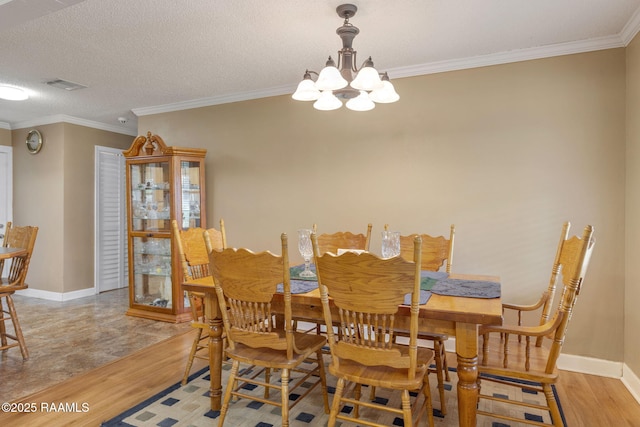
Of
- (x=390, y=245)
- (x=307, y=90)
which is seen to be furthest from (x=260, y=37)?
(x=390, y=245)

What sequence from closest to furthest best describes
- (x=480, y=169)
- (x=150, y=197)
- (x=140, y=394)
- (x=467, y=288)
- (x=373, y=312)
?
1. (x=373, y=312)
2. (x=467, y=288)
3. (x=140, y=394)
4. (x=480, y=169)
5. (x=150, y=197)

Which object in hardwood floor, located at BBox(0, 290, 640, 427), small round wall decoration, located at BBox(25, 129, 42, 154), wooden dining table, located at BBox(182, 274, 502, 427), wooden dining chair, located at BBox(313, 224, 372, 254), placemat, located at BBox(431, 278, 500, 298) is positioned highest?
small round wall decoration, located at BBox(25, 129, 42, 154)

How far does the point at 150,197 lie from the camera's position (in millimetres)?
4406

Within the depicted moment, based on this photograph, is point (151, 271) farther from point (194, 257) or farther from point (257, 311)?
point (257, 311)

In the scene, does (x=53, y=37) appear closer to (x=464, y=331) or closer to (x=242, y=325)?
(x=242, y=325)

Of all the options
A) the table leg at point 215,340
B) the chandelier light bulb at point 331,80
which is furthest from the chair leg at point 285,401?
the chandelier light bulb at point 331,80

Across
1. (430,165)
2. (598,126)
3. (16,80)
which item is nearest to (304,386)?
(430,165)

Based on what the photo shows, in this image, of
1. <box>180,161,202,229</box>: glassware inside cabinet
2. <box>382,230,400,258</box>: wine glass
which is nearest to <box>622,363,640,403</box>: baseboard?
<box>382,230,400,258</box>: wine glass

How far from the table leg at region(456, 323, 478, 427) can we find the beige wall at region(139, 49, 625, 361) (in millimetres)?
1625

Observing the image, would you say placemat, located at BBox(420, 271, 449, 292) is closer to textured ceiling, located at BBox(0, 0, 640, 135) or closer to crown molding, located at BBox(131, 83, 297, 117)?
textured ceiling, located at BBox(0, 0, 640, 135)

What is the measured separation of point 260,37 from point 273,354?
2183mm

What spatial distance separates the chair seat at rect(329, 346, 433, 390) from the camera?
1646 mm

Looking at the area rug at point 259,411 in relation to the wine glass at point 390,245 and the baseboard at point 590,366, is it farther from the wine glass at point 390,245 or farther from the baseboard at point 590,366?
the wine glass at point 390,245

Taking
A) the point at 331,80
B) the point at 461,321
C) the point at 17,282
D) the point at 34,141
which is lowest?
the point at 17,282
